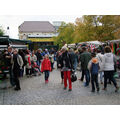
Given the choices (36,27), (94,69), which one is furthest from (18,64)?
(36,27)

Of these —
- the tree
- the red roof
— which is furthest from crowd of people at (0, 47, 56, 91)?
the red roof

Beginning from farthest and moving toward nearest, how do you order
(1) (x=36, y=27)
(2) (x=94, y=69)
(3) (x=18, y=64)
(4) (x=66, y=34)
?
(1) (x=36, y=27) → (4) (x=66, y=34) → (3) (x=18, y=64) → (2) (x=94, y=69)

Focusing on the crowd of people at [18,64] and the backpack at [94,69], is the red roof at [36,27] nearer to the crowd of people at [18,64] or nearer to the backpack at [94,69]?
the crowd of people at [18,64]

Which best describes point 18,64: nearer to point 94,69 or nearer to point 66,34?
point 94,69

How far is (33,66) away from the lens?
12797 millimetres

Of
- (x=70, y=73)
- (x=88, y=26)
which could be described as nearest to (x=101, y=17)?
(x=88, y=26)

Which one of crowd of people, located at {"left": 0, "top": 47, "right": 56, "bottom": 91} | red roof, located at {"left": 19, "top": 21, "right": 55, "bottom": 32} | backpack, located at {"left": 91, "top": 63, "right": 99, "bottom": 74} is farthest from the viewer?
red roof, located at {"left": 19, "top": 21, "right": 55, "bottom": 32}

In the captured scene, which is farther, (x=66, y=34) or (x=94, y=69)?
(x=66, y=34)

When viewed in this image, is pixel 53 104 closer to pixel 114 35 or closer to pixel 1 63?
pixel 1 63

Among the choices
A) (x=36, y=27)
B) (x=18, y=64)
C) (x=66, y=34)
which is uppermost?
(x=36, y=27)

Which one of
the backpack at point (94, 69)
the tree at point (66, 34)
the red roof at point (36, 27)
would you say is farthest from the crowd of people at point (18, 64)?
the red roof at point (36, 27)

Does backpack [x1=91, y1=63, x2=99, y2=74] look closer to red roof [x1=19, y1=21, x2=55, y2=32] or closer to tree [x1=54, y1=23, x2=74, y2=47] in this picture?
tree [x1=54, y1=23, x2=74, y2=47]

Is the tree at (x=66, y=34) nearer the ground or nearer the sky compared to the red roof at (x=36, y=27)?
nearer the ground

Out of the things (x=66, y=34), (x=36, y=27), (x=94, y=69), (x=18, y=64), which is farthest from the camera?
(x=36, y=27)
